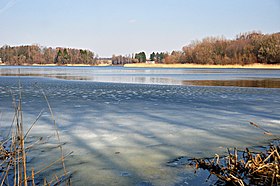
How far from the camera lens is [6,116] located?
5.98 meters

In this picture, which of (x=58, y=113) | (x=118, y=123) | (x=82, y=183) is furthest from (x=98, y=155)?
(x=58, y=113)

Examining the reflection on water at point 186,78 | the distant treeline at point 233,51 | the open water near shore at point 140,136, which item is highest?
the distant treeline at point 233,51

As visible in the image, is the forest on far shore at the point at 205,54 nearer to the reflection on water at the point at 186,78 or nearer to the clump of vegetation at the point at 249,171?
the reflection on water at the point at 186,78

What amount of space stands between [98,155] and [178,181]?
1191mm

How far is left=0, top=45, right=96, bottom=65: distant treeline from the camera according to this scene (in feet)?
300

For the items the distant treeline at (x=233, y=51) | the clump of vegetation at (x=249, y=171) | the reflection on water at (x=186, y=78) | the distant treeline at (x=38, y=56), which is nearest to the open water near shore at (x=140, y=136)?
the clump of vegetation at (x=249, y=171)

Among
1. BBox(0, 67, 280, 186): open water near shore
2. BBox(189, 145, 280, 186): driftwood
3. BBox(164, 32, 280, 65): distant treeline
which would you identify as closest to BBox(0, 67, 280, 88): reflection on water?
BBox(0, 67, 280, 186): open water near shore

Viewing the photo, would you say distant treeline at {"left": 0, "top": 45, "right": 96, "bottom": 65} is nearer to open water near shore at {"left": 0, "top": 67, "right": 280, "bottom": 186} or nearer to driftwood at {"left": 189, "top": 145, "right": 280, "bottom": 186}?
open water near shore at {"left": 0, "top": 67, "right": 280, "bottom": 186}

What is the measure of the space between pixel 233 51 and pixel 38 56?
66718 mm

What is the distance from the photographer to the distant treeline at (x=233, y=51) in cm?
5251

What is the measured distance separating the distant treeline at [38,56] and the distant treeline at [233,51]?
40.4m

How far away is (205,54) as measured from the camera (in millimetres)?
64938

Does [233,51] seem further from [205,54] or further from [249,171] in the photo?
[249,171]

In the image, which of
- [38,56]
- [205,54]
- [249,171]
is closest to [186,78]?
[249,171]
